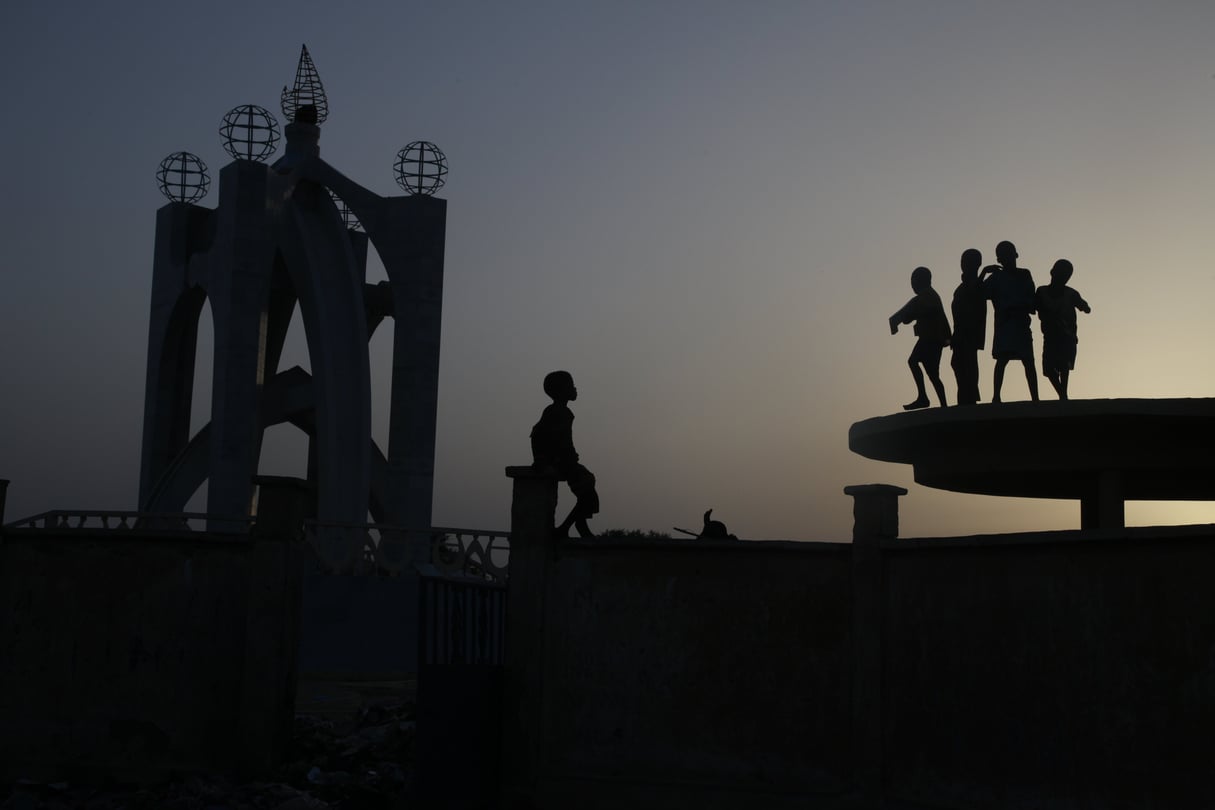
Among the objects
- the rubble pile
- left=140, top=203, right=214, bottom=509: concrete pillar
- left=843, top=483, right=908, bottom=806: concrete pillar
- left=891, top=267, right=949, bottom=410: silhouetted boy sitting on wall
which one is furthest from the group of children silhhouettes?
left=140, top=203, right=214, bottom=509: concrete pillar

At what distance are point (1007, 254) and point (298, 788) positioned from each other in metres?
8.14

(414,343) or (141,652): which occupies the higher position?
(414,343)

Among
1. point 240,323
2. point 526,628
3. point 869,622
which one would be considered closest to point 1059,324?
point 869,622

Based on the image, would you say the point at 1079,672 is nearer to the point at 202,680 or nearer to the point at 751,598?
the point at 751,598

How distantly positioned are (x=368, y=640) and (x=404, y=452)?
29.6ft

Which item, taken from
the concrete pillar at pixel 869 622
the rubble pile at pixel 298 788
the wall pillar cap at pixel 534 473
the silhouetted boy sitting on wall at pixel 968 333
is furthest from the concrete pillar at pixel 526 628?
the silhouetted boy sitting on wall at pixel 968 333

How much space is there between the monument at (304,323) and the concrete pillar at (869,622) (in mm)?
17375

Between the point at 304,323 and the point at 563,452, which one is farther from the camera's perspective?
the point at 304,323

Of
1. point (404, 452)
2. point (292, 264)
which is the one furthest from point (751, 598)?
point (292, 264)

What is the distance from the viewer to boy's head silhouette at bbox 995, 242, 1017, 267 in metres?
13.6

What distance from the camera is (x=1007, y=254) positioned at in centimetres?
1360

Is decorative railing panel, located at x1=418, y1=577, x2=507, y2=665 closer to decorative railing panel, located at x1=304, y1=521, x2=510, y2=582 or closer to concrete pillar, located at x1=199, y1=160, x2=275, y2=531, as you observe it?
decorative railing panel, located at x1=304, y1=521, x2=510, y2=582

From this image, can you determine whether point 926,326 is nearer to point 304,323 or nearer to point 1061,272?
point 1061,272

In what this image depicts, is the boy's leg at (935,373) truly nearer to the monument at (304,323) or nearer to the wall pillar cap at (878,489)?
the wall pillar cap at (878,489)
